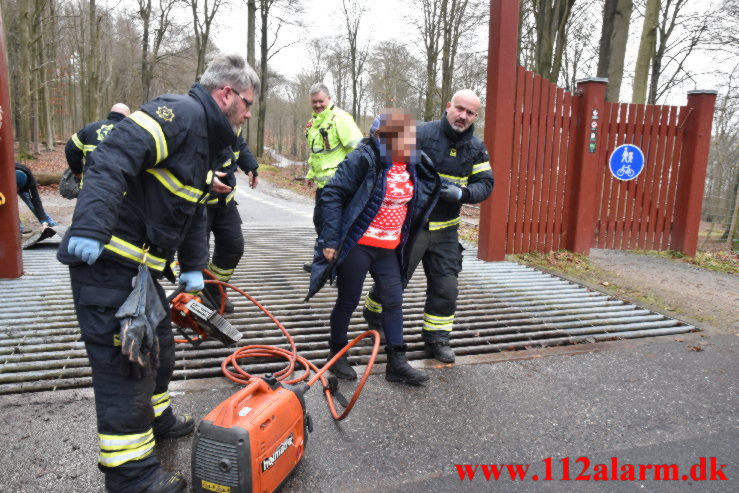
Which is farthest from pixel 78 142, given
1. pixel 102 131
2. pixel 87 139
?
pixel 102 131

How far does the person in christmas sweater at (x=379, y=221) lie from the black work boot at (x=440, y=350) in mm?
385

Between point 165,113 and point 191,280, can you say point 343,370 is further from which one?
point 165,113

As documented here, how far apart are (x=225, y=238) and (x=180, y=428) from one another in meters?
2.01

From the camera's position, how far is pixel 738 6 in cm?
1778

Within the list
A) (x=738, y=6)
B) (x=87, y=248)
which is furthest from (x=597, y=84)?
(x=738, y=6)

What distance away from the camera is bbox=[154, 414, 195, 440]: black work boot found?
257 cm

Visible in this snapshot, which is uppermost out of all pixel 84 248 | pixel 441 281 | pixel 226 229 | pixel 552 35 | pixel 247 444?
pixel 552 35

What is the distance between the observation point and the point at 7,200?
4.87 m

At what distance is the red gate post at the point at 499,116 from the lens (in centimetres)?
630

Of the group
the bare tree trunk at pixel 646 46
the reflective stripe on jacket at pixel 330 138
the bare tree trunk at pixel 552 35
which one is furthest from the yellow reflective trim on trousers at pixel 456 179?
the bare tree trunk at pixel 552 35

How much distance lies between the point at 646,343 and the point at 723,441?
1.47m

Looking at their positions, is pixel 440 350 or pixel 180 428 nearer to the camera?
pixel 180 428

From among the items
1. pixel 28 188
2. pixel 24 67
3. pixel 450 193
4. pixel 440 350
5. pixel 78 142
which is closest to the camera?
pixel 450 193

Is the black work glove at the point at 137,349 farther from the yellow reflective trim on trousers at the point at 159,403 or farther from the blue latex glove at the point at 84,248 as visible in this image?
the yellow reflective trim on trousers at the point at 159,403
